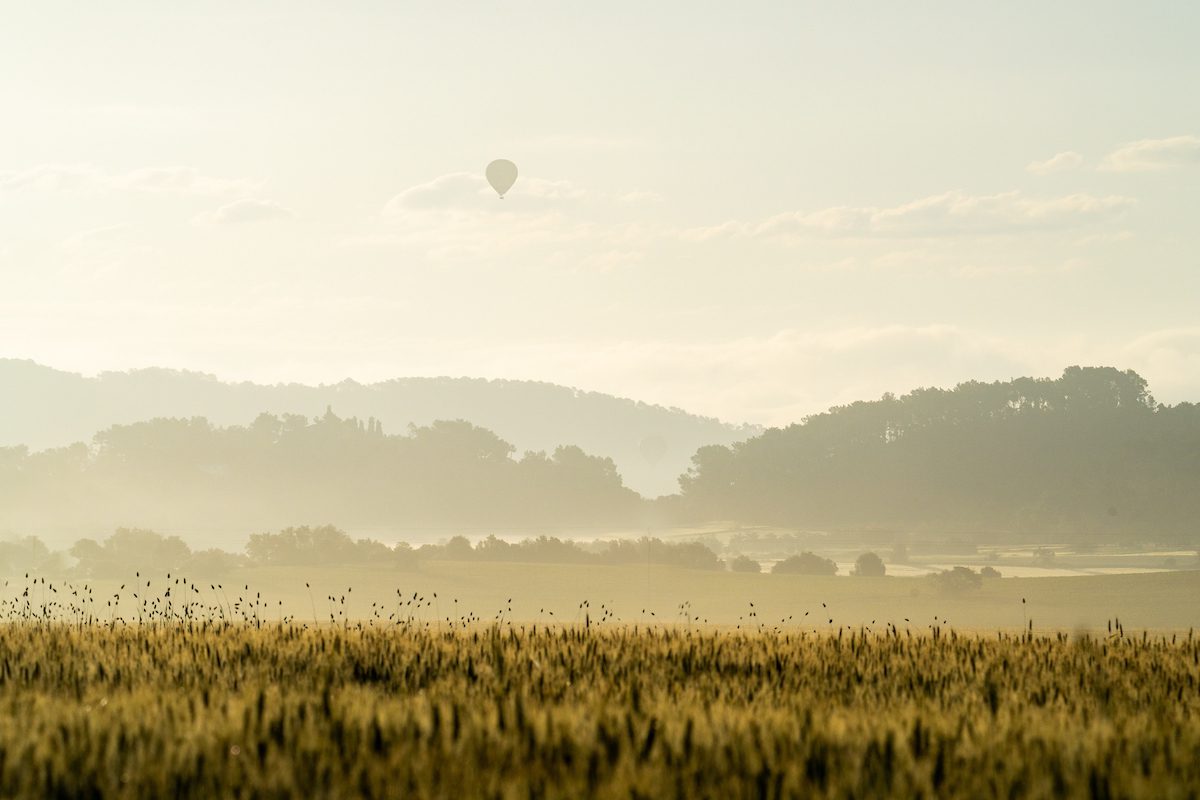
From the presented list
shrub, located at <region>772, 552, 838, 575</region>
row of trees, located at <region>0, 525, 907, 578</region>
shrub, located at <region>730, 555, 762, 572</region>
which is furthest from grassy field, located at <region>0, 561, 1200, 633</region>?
shrub, located at <region>730, 555, 762, 572</region>

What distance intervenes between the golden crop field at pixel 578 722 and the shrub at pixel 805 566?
134883 mm

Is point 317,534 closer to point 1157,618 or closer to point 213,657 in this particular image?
point 1157,618

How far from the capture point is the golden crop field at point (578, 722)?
6.21 m

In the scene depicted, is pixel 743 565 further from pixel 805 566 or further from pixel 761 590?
pixel 761 590

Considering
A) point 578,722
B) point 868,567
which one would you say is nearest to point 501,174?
point 868,567

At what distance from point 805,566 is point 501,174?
72351mm

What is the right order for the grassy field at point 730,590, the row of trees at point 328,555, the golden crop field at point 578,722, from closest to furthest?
the golden crop field at point 578,722 < the grassy field at point 730,590 < the row of trees at point 328,555

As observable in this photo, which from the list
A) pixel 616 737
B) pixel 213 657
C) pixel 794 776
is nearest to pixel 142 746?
pixel 616 737

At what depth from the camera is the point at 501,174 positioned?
3693 inches

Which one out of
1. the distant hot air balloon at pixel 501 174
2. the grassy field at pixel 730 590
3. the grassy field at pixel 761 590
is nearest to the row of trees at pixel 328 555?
the grassy field at pixel 730 590

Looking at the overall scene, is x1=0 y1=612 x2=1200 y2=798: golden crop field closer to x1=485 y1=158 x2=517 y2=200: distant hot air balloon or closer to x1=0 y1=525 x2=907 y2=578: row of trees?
x1=485 y1=158 x2=517 y2=200: distant hot air balloon

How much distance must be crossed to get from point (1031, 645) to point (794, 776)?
9.67m

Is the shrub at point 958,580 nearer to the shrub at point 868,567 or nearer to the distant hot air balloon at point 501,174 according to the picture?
the shrub at point 868,567

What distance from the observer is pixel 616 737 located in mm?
7023
